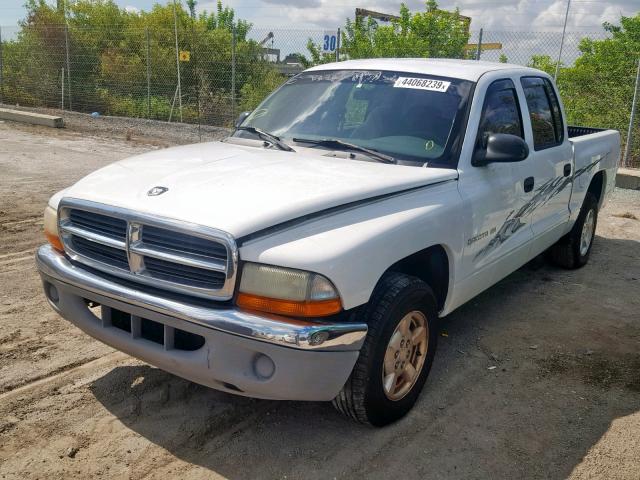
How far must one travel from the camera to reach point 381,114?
4.12 m

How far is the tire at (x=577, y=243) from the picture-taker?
6113mm

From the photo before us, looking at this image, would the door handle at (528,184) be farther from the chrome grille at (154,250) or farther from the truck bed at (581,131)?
the truck bed at (581,131)

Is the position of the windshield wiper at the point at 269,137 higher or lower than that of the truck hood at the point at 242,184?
higher

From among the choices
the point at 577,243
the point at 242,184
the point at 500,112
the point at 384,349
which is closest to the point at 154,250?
the point at 242,184

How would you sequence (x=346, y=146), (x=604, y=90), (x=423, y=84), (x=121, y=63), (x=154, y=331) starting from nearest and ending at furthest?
(x=154, y=331)
(x=346, y=146)
(x=423, y=84)
(x=604, y=90)
(x=121, y=63)

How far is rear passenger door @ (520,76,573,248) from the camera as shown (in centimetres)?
477

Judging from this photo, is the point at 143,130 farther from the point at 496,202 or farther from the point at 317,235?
the point at 317,235

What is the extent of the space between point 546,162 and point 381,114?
1.55 metres

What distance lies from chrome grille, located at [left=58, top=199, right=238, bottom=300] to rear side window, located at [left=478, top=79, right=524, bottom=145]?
2039 millimetres

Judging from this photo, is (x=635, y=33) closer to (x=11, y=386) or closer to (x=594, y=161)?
(x=594, y=161)

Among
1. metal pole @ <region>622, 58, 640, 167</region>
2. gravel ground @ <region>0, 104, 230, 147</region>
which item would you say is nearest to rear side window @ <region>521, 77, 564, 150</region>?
metal pole @ <region>622, 58, 640, 167</region>

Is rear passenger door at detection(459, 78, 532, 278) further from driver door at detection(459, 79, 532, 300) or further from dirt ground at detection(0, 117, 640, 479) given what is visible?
dirt ground at detection(0, 117, 640, 479)

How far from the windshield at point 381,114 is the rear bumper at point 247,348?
4.87 ft

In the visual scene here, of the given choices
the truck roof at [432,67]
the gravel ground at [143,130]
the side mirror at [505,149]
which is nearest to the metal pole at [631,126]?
the truck roof at [432,67]
